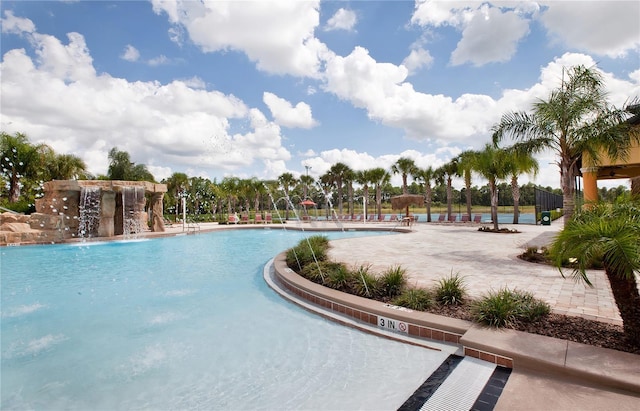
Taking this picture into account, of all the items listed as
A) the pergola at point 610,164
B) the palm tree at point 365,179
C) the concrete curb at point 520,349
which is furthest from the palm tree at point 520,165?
the palm tree at point 365,179

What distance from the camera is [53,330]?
5.29m

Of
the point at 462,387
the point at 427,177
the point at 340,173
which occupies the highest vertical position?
the point at 340,173

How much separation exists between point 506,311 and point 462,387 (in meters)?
1.54

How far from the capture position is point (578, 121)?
8.80 meters

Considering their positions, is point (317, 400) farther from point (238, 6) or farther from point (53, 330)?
point (238, 6)

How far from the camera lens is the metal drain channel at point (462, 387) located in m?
2.79

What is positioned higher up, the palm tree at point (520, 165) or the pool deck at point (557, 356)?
the palm tree at point (520, 165)

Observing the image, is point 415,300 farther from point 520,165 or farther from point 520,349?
point 520,165

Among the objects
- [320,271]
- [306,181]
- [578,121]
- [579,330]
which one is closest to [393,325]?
[579,330]

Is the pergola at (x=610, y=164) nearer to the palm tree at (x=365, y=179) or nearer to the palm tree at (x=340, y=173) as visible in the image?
the palm tree at (x=365, y=179)

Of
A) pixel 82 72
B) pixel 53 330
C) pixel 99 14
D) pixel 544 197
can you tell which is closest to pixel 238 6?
pixel 99 14

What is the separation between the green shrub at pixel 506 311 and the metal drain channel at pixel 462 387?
0.75 meters

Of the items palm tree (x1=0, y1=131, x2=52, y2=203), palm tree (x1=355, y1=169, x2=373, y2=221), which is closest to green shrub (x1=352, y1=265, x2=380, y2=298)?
palm tree (x1=355, y1=169, x2=373, y2=221)

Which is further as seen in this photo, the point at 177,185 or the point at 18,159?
the point at 177,185
